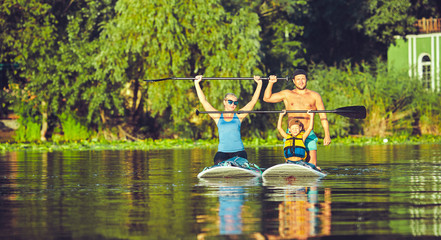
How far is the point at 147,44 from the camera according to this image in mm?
33531

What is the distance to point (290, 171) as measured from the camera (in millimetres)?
15430

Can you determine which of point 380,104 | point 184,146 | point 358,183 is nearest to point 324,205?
point 358,183

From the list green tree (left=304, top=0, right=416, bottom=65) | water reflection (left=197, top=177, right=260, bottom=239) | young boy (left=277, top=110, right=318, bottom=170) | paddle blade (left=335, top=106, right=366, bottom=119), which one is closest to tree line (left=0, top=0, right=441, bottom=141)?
green tree (left=304, top=0, right=416, bottom=65)

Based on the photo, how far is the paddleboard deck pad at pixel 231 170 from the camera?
15375 millimetres

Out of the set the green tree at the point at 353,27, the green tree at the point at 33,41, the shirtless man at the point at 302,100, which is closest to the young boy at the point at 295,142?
the shirtless man at the point at 302,100

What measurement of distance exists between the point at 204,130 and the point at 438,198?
25.0 metres

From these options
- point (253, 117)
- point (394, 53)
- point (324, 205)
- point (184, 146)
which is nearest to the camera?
point (324, 205)

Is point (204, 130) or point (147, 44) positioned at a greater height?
point (147, 44)

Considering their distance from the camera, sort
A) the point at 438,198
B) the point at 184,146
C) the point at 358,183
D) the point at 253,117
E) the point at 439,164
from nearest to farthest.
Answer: the point at 438,198 < the point at 358,183 < the point at 439,164 < the point at 184,146 < the point at 253,117

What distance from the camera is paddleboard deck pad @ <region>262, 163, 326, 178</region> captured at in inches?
601

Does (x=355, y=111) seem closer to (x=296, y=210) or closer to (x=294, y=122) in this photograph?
(x=294, y=122)

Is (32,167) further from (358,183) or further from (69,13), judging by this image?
(69,13)

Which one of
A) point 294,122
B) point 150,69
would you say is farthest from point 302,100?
point 150,69

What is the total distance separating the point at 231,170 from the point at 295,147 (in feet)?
3.95
